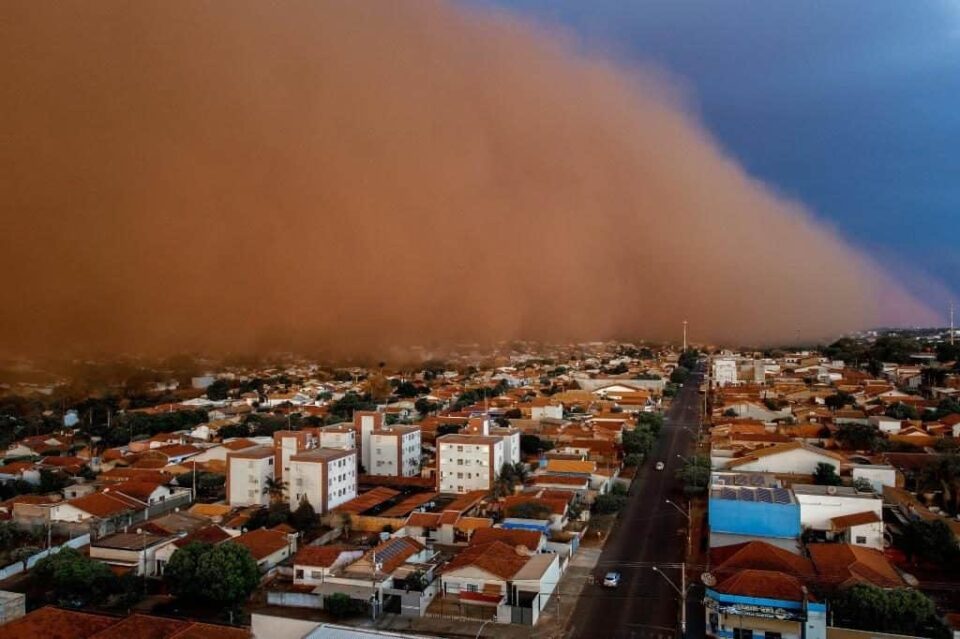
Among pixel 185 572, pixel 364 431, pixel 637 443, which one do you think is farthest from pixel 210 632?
pixel 637 443

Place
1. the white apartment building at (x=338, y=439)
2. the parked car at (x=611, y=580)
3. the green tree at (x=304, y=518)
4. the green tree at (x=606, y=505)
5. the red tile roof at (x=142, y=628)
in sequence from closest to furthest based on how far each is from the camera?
1. the red tile roof at (x=142, y=628)
2. the parked car at (x=611, y=580)
3. the green tree at (x=304, y=518)
4. the green tree at (x=606, y=505)
5. the white apartment building at (x=338, y=439)

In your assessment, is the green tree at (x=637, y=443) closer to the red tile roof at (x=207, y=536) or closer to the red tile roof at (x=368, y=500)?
the red tile roof at (x=368, y=500)

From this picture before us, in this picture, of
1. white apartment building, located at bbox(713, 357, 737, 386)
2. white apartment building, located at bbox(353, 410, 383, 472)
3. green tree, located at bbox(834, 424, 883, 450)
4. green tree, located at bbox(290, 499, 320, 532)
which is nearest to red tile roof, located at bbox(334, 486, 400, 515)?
green tree, located at bbox(290, 499, 320, 532)

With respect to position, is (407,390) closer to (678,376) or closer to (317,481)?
(678,376)

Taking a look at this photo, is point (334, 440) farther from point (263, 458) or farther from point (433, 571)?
point (433, 571)

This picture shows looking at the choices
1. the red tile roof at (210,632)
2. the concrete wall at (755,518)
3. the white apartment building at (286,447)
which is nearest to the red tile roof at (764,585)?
the concrete wall at (755,518)

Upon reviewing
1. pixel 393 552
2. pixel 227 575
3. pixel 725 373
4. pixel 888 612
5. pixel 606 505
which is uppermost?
pixel 725 373
